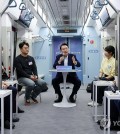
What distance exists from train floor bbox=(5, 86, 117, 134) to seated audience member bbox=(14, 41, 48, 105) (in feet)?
1.19

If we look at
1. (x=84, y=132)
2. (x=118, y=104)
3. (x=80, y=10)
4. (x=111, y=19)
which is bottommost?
(x=84, y=132)

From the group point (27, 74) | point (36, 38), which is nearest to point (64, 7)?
point (27, 74)

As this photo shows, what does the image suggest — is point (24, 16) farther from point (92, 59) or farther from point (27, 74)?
point (92, 59)

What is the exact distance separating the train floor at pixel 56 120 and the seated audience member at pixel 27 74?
361 millimetres

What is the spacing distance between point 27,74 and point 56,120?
1690mm

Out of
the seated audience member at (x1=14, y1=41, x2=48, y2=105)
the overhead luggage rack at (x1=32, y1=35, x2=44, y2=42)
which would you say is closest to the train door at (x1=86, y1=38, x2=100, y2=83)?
the overhead luggage rack at (x1=32, y1=35, x2=44, y2=42)

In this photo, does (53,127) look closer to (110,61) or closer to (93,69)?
(110,61)

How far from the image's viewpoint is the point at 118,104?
3.45 meters

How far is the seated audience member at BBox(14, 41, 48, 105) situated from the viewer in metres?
5.62

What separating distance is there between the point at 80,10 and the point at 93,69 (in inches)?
167

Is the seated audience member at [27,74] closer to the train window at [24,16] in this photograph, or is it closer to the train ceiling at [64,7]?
the train ceiling at [64,7]

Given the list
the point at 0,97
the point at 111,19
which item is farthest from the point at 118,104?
the point at 111,19

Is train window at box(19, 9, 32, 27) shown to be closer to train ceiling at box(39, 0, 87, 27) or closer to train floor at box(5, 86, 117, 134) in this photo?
train ceiling at box(39, 0, 87, 27)

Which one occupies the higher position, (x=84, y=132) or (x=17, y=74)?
(x=17, y=74)
